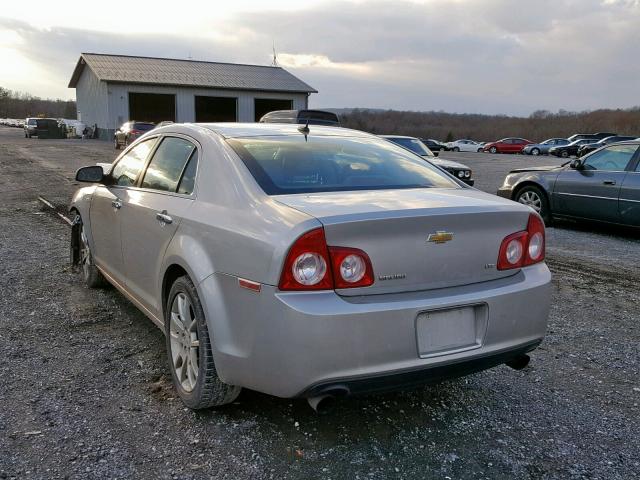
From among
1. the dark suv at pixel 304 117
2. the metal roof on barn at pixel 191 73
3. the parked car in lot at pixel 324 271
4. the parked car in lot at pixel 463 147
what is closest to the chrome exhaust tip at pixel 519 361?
the parked car in lot at pixel 324 271

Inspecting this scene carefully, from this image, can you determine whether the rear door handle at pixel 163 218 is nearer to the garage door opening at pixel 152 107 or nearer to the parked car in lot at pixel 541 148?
the garage door opening at pixel 152 107

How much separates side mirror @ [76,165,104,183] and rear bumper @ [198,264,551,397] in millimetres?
2194

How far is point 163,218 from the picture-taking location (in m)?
3.48

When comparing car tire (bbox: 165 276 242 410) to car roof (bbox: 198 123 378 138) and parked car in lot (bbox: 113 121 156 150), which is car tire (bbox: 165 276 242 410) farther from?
parked car in lot (bbox: 113 121 156 150)

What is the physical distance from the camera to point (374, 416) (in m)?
3.19

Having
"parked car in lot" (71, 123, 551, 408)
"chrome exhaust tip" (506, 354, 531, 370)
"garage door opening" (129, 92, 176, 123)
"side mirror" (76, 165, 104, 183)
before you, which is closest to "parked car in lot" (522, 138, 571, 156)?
"garage door opening" (129, 92, 176, 123)

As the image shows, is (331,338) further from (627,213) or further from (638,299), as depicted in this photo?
(627,213)

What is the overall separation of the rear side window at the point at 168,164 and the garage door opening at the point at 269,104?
42.6 m

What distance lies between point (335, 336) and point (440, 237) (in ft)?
2.33

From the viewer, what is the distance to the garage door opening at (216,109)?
48.6 meters

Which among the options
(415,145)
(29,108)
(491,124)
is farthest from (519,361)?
(29,108)

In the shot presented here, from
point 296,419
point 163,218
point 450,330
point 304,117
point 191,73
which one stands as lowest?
point 296,419

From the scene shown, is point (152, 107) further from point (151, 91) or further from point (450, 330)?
point (450, 330)

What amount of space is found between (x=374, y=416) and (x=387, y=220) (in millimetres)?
1186
